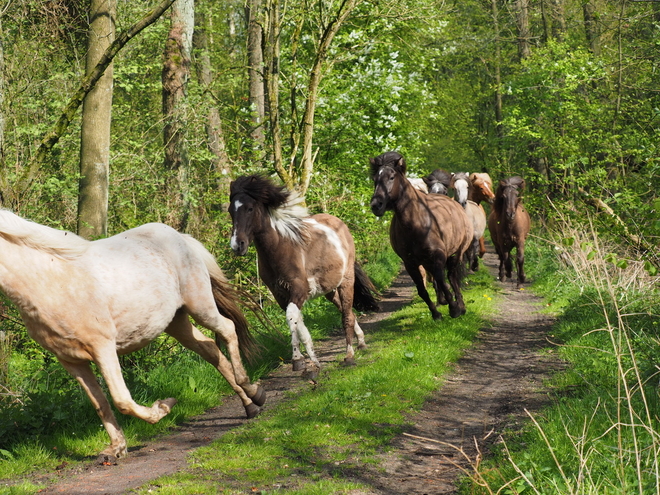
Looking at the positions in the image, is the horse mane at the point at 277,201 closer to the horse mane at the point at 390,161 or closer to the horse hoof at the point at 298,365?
the horse hoof at the point at 298,365

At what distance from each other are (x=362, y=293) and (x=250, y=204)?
12.7 feet

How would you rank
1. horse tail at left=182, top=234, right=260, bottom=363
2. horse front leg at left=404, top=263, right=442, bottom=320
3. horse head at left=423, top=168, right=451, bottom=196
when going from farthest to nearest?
horse head at left=423, top=168, right=451, bottom=196 < horse front leg at left=404, top=263, right=442, bottom=320 < horse tail at left=182, top=234, right=260, bottom=363

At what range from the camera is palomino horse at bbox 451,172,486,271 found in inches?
591

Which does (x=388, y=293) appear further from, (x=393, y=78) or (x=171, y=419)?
(x=171, y=419)

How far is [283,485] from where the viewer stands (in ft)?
15.1

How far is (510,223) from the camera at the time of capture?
609 inches

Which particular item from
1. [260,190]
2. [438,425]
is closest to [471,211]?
[260,190]

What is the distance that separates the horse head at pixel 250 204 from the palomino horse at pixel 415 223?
2322 mm

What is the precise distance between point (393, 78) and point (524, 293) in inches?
301

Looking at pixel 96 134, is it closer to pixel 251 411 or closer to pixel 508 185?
pixel 251 411

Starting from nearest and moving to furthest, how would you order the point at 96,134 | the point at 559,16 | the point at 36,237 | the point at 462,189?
1. the point at 36,237
2. the point at 96,134
3. the point at 462,189
4. the point at 559,16

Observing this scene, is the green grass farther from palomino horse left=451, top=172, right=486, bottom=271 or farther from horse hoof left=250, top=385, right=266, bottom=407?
palomino horse left=451, top=172, right=486, bottom=271

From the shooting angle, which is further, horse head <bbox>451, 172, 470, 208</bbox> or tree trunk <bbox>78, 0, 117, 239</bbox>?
horse head <bbox>451, 172, 470, 208</bbox>

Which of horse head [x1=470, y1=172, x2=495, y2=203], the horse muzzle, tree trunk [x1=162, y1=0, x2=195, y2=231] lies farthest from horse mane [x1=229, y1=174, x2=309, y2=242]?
horse head [x1=470, y1=172, x2=495, y2=203]
